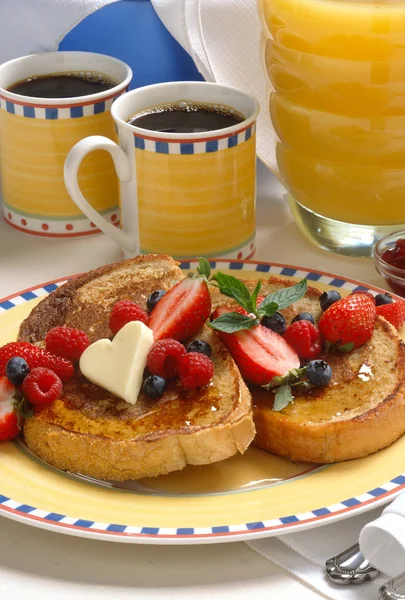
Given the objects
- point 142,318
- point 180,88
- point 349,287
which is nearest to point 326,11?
point 180,88

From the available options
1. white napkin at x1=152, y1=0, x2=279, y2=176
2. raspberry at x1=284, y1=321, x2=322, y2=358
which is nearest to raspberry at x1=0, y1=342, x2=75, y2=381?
raspberry at x1=284, y1=321, x2=322, y2=358

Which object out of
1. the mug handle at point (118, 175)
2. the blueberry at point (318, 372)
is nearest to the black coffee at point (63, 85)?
the mug handle at point (118, 175)

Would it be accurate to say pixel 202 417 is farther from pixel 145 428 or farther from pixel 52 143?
pixel 52 143

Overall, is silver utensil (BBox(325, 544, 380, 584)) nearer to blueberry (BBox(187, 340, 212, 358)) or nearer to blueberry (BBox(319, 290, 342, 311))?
blueberry (BBox(187, 340, 212, 358))

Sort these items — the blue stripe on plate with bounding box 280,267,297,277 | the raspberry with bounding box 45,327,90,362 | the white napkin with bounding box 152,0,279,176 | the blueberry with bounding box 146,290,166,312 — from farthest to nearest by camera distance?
the white napkin with bounding box 152,0,279,176 < the blue stripe on plate with bounding box 280,267,297,277 < the blueberry with bounding box 146,290,166,312 < the raspberry with bounding box 45,327,90,362

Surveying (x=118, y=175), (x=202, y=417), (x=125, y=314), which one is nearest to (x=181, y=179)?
(x=118, y=175)
